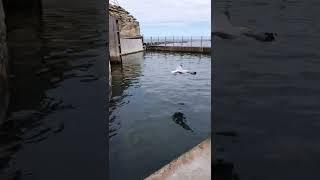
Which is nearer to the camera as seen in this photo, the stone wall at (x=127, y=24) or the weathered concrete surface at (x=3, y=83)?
the weathered concrete surface at (x=3, y=83)

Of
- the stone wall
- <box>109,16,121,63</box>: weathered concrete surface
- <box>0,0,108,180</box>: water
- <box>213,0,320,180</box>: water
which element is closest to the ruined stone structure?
the stone wall

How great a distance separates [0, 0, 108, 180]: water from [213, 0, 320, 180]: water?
245 cm

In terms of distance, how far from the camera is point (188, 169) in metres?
6.09

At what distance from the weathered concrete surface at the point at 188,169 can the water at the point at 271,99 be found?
394 millimetres

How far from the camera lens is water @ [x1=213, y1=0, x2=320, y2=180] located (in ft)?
19.3

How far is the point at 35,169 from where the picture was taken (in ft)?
13.7

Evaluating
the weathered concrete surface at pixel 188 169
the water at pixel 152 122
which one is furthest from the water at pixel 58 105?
the water at pixel 152 122

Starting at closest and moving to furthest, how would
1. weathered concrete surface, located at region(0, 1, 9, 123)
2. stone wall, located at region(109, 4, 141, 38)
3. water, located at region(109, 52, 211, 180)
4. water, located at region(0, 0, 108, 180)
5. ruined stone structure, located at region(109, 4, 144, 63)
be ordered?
water, located at region(0, 0, 108, 180) → weathered concrete surface, located at region(0, 1, 9, 123) → water, located at region(109, 52, 211, 180) → ruined stone structure, located at region(109, 4, 144, 63) → stone wall, located at region(109, 4, 141, 38)

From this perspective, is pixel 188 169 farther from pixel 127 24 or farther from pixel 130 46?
pixel 127 24

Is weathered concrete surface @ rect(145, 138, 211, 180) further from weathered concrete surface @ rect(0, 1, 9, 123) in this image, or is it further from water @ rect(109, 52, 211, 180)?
weathered concrete surface @ rect(0, 1, 9, 123)

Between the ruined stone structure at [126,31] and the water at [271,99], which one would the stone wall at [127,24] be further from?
the water at [271,99]

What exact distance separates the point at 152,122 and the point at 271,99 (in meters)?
6.02

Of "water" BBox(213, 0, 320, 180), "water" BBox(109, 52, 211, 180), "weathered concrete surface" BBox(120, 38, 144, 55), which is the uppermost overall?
"weathered concrete surface" BBox(120, 38, 144, 55)

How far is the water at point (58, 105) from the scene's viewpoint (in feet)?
14.0
